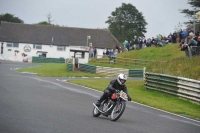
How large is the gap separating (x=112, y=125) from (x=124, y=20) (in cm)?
9794

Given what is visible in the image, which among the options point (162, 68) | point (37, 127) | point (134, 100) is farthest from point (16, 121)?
point (162, 68)

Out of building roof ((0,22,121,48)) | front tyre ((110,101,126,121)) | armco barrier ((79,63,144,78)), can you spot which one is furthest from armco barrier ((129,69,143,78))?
building roof ((0,22,121,48))

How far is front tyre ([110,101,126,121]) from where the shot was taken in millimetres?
14570

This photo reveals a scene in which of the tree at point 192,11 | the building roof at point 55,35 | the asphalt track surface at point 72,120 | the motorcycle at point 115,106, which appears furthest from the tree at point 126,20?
the motorcycle at point 115,106

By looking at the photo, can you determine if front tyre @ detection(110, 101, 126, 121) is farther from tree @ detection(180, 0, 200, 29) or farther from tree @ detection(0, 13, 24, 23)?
tree @ detection(0, 13, 24, 23)

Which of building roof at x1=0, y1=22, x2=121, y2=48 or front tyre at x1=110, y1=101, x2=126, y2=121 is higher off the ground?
building roof at x1=0, y1=22, x2=121, y2=48

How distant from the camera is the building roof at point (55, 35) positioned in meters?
96.3

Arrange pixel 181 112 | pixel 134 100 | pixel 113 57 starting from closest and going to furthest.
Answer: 1. pixel 181 112
2. pixel 134 100
3. pixel 113 57

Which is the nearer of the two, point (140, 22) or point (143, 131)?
point (143, 131)

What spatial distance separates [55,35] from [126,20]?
20.8 meters

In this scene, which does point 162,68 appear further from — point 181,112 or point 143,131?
point 143,131

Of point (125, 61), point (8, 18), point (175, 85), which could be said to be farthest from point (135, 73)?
point (8, 18)

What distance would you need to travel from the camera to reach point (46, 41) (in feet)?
316

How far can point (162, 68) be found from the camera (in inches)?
1253
